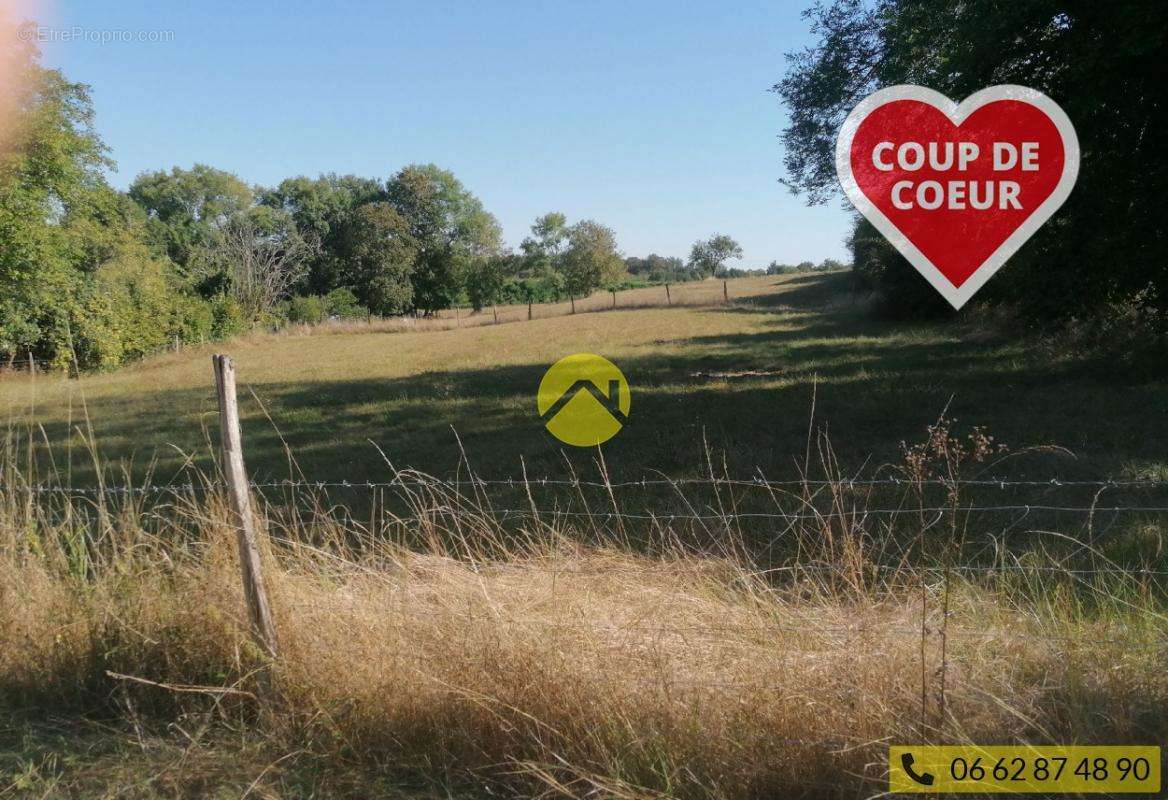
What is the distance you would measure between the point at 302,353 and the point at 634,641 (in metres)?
23.0

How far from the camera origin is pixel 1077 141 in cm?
968

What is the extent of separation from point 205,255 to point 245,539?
39.8 metres

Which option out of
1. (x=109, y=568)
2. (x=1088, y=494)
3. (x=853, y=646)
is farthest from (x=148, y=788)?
(x=1088, y=494)

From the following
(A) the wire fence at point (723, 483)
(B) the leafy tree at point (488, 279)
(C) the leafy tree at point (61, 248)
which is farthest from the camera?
(B) the leafy tree at point (488, 279)

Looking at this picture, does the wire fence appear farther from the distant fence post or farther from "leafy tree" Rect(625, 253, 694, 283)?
"leafy tree" Rect(625, 253, 694, 283)

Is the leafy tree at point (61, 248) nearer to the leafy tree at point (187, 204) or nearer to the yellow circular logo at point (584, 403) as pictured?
the leafy tree at point (187, 204)

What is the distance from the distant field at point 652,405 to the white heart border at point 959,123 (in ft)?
5.57

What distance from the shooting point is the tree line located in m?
22.0

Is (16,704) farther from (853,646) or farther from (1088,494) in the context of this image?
(1088,494)

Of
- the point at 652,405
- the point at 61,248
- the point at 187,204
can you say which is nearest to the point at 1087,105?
the point at 652,405

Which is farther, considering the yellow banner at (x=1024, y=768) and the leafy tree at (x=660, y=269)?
the leafy tree at (x=660, y=269)

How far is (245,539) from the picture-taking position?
9.48ft

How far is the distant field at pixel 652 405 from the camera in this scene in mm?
8062

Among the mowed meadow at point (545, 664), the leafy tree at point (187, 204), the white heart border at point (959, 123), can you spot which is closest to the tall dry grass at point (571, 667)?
the mowed meadow at point (545, 664)
